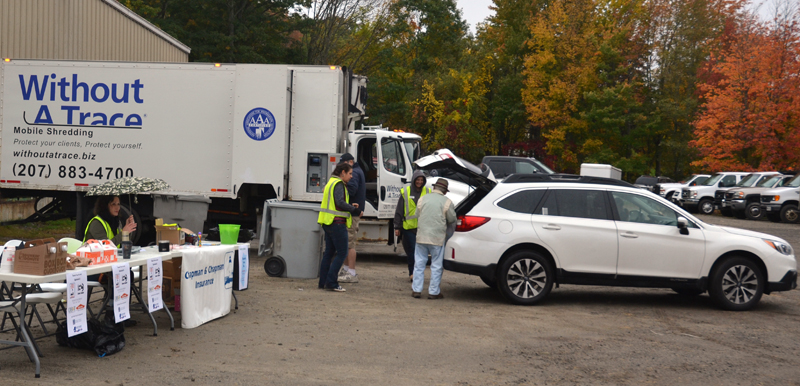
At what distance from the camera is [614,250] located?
8.44 metres

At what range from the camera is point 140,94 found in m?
12.0

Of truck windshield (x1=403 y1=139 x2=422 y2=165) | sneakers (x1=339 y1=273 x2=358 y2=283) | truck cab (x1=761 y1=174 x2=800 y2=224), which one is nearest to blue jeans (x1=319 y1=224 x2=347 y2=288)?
sneakers (x1=339 y1=273 x2=358 y2=283)

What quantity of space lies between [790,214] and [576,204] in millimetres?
18842

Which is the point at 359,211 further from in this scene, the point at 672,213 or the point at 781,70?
the point at 781,70

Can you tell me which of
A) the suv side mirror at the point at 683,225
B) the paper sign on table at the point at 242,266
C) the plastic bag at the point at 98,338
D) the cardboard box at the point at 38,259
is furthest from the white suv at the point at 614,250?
the cardboard box at the point at 38,259

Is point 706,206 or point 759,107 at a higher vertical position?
point 759,107

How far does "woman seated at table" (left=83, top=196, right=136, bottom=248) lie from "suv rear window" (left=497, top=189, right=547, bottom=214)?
4.51m

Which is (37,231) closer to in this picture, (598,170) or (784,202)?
(598,170)

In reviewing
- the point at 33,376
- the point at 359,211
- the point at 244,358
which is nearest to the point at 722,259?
the point at 359,211

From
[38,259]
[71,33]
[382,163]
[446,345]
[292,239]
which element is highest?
[71,33]

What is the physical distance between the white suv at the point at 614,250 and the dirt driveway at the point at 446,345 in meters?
0.37

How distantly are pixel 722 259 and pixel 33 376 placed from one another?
25.2 feet

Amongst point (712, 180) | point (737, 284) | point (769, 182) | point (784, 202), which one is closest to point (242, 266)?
point (737, 284)

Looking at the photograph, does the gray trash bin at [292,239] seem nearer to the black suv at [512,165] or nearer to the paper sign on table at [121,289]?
the paper sign on table at [121,289]
